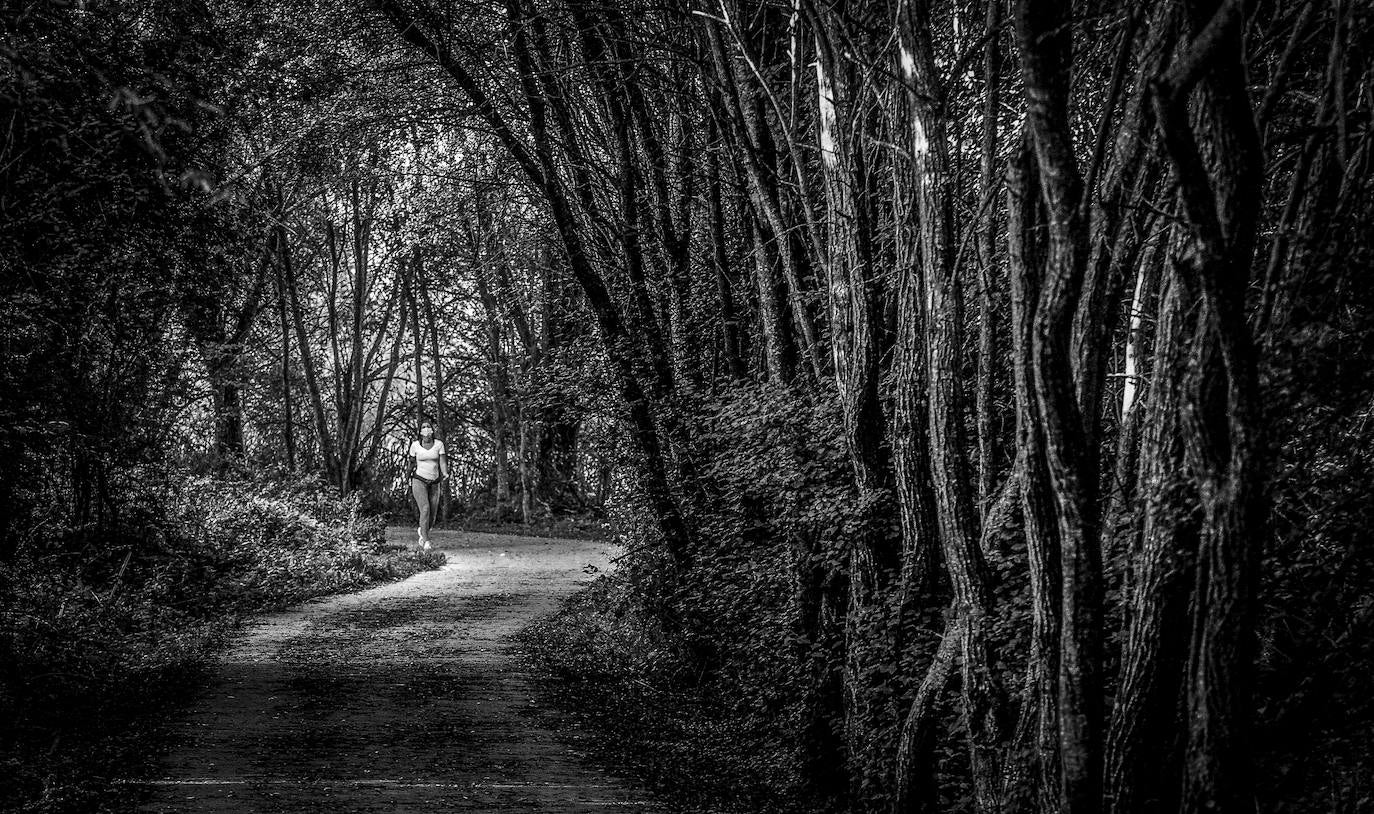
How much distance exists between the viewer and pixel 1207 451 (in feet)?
15.0

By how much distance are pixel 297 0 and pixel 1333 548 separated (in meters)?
11.5

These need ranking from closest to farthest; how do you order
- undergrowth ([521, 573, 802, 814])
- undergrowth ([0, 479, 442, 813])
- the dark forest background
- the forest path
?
the dark forest background
the forest path
undergrowth ([0, 479, 442, 813])
undergrowth ([521, 573, 802, 814])

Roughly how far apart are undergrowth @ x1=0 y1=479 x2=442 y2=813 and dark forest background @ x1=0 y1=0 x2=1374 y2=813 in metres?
0.10

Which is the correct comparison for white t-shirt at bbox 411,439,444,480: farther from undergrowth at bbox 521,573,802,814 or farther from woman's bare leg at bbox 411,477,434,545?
undergrowth at bbox 521,573,802,814

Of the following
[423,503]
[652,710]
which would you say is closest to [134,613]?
[652,710]

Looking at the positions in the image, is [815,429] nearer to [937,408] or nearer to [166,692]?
[937,408]

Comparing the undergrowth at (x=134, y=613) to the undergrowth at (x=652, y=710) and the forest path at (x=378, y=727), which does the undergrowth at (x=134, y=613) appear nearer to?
the forest path at (x=378, y=727)

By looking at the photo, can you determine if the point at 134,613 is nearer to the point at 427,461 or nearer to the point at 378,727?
the point at 378,727

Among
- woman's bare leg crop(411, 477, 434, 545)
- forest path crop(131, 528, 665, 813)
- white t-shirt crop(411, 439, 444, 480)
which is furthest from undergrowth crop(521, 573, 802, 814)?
white t-shirt crop(411, 439, 444, 480)

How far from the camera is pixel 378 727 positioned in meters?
9.43

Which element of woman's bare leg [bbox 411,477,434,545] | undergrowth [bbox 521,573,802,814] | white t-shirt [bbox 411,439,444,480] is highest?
white t-shirt [bbox 411,439,444,480]

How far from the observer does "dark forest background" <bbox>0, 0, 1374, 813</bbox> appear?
476 centimetres

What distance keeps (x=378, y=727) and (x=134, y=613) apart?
4.26 m

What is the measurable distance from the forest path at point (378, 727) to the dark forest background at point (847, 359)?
3.14 feet
